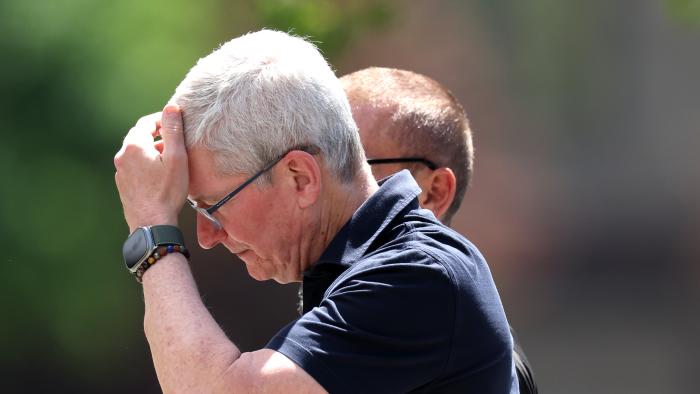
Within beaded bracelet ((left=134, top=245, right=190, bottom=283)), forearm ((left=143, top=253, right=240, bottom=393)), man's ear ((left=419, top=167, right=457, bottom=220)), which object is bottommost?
man's ear ((left=419, top=167, right=457, bottom=220))

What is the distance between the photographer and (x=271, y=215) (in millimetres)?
2033

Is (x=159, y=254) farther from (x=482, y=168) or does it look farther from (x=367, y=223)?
(x=482, y=168)

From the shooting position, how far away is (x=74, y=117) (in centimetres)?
641

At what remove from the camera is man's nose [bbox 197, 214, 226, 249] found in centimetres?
211

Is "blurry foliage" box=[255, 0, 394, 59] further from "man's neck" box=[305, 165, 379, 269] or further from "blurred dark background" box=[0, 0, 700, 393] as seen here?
"man's neck" box=[305, 165, 379, 269]

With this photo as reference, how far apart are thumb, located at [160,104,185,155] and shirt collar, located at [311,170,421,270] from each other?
15.0 inches

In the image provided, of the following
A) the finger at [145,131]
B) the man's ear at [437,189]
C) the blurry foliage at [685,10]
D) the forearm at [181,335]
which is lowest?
the blurry foliage at [685,10]

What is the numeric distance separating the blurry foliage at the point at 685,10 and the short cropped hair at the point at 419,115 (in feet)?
12.2

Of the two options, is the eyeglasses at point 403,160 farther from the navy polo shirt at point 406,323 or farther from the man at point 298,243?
the navy polo shirt at point 406,323

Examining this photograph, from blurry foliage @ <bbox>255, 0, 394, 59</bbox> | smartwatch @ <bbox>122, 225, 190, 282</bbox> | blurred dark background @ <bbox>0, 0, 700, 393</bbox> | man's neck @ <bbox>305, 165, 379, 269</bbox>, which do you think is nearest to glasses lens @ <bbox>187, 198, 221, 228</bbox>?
smartwatch @ <bbox>122, 225, 190, 282</bbox>

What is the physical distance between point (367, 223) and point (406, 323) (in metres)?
0.31

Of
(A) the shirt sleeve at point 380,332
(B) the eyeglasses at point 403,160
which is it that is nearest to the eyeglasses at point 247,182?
(A) the shirt sleeve at point 380,332

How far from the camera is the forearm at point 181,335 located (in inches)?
69.5

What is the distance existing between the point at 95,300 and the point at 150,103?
150 cm
